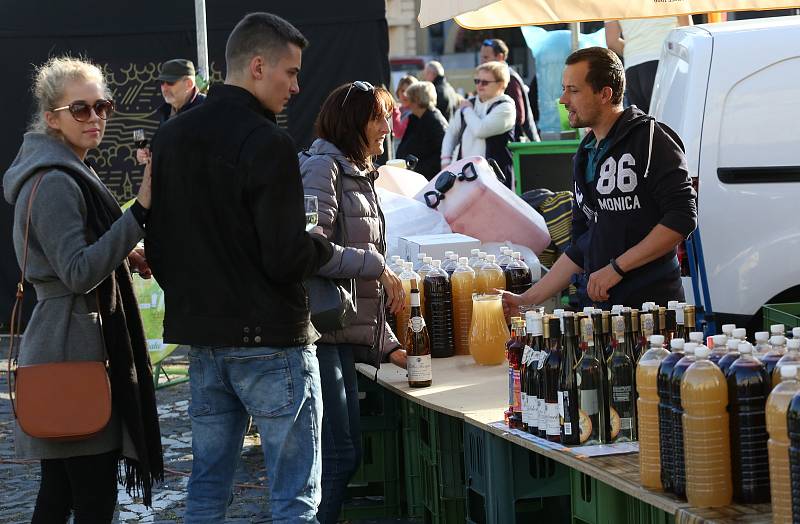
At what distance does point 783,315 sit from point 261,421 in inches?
102

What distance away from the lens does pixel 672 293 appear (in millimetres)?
5164

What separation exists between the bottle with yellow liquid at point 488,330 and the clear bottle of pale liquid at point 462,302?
11.4 inches

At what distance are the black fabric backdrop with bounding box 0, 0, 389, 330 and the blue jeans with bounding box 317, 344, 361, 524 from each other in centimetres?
683

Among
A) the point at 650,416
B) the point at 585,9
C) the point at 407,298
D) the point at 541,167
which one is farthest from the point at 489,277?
the point at 541,167

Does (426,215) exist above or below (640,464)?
above

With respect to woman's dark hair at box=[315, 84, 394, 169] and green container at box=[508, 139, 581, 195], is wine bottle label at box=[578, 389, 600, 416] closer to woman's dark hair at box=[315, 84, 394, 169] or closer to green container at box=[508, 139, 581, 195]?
woman's dark hair at box=[315, 84, 394, 169]

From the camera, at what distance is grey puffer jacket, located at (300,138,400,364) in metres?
4.75

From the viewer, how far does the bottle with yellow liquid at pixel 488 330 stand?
5488mm

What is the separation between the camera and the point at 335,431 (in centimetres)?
488

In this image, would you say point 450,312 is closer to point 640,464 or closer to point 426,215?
point 426,215

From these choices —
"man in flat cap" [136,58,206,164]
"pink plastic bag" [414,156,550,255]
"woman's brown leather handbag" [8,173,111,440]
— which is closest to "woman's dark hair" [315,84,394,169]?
"woman's brown leather handbag" [8,173,111,440]

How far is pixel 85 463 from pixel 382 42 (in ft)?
25.7

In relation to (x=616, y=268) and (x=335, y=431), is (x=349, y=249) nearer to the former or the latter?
(x=335, y=431)

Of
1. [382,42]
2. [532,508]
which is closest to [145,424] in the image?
[532,508]
